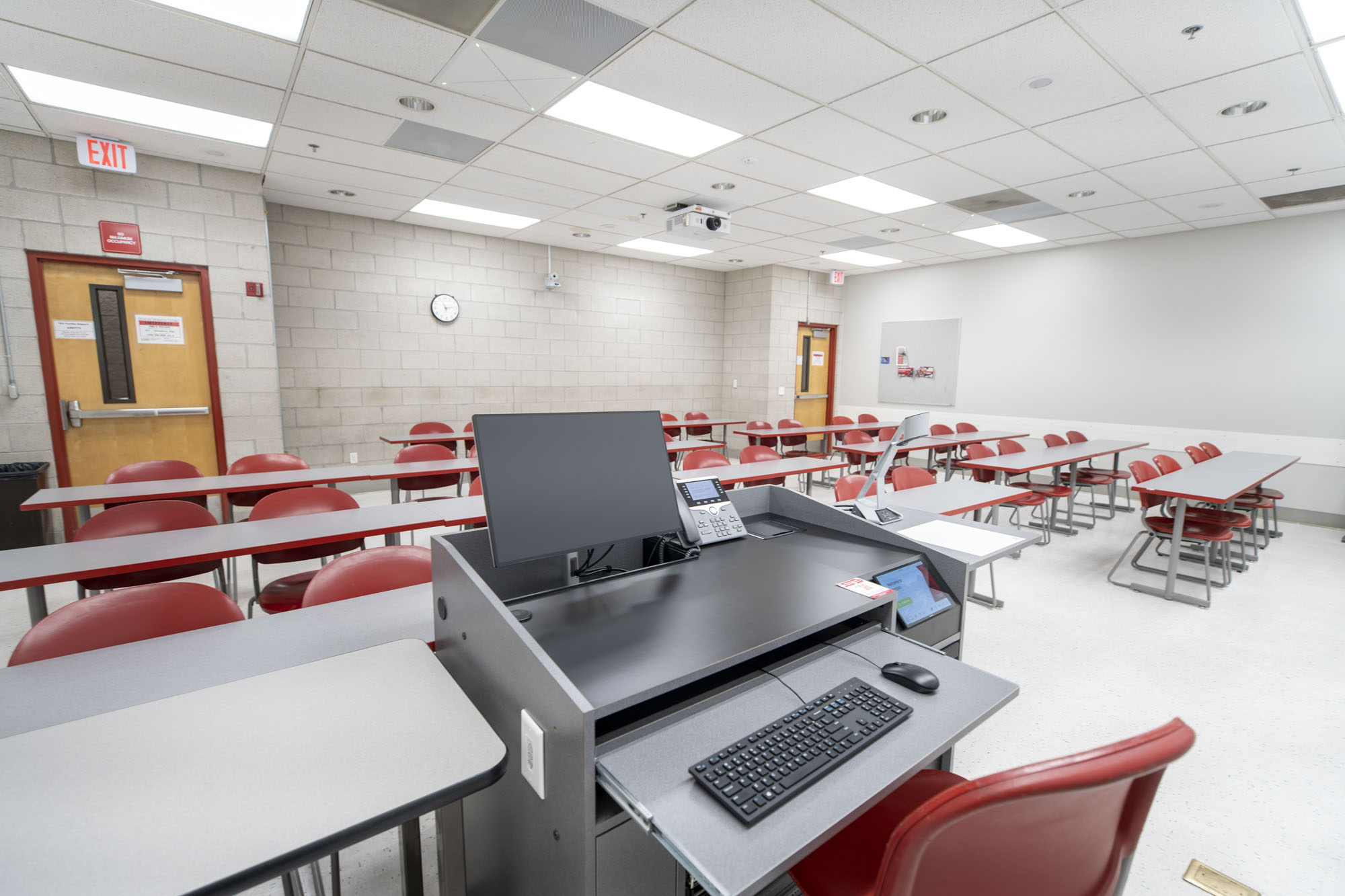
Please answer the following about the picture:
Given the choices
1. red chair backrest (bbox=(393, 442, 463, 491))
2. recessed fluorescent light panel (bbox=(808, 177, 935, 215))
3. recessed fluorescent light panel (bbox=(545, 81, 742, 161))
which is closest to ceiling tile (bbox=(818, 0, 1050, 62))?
recessed fluorescent light panel (bbox=(545, 81, 742, 161))

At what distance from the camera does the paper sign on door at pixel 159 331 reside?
15.2 ft

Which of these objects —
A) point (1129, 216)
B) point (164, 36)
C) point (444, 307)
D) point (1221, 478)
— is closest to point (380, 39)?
point (164, 36)

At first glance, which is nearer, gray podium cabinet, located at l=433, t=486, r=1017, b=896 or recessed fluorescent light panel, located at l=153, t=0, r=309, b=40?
gray podium cabinet, located at l=433, t=486, r=1017, b=896

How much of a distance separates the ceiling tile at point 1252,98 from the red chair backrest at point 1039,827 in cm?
404

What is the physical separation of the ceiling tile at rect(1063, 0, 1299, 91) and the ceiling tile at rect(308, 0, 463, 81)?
299 centimetres

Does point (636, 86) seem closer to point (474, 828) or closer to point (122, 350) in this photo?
point (474, 828)

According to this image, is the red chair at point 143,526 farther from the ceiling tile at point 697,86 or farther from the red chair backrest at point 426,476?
the ceiling tile at point 697,86

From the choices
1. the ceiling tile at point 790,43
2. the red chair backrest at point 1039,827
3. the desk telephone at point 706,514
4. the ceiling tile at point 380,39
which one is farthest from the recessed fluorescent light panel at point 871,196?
the red chair backrest at point 1039,827

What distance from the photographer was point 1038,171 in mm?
4457

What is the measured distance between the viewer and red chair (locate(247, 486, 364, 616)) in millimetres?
2619

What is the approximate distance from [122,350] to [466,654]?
5470mm

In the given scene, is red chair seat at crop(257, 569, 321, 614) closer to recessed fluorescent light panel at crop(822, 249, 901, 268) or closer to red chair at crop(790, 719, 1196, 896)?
red chair at crop(790, 719, 1196, 896)

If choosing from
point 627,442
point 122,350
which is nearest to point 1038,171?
point 627,442

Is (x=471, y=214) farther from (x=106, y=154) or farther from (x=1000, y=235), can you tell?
(x=1000, y=235)
